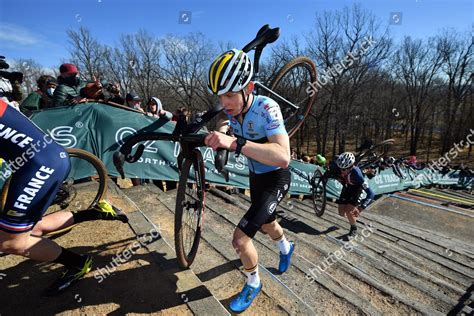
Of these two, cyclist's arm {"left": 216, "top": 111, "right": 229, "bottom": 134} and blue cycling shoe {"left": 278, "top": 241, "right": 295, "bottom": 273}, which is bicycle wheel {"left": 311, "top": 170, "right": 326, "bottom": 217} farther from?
cyclist's arm {"left": 216, "top": 111, "right": 229, "bottom": 134}

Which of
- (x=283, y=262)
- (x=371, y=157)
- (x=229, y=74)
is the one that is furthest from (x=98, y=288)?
(x=371, y=157)

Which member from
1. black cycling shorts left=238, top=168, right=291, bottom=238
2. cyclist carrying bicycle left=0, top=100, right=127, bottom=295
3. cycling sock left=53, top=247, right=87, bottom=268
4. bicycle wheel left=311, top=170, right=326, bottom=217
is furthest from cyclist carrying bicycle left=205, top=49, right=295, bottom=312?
bicycle wheel left=311, top=170, right=326, bottom=217

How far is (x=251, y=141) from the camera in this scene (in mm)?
2461

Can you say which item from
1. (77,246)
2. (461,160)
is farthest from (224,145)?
(461,160)

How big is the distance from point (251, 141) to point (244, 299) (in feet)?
5.16

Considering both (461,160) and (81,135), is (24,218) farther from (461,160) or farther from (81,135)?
(461,160)

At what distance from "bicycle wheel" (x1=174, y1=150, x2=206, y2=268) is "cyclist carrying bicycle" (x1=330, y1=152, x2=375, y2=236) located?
17.4 feet

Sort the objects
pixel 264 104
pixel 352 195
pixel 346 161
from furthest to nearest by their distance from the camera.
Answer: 1. pixel 352 195
2. pixel 346 161
3. pixel 264 104

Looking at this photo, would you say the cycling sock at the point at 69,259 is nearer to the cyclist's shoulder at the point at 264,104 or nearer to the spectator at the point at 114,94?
the cyclist's shoulder at the point at 264,104

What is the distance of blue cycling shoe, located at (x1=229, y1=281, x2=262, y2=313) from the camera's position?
252 cm

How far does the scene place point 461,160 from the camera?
1324 inches

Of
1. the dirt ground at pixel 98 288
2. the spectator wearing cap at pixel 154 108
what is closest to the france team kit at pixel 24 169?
the dirt ground at pixel 98 288

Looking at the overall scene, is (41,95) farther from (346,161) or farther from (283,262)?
(346,161)

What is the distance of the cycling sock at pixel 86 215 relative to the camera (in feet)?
9.87
